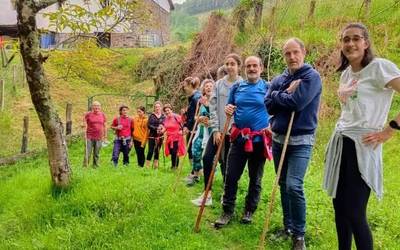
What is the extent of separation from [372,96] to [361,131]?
0.90ft

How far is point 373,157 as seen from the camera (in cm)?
341

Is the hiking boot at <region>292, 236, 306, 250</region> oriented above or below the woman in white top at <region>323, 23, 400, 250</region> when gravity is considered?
below

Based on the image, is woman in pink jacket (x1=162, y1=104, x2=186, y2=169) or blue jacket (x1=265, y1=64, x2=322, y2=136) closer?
blue jacket (x1=265, y1=64, x2=322, y2=136)

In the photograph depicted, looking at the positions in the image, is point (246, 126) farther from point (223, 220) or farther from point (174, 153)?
point (174, 153)

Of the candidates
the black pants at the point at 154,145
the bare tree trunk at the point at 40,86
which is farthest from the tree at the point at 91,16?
the black pants at the point at 154,145

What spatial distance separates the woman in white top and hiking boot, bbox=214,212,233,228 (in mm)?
1906

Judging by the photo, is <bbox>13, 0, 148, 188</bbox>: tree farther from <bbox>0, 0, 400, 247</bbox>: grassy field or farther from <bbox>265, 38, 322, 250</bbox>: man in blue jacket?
<bbox>265, 38, 322, 250</bbox>: man in blue jacket

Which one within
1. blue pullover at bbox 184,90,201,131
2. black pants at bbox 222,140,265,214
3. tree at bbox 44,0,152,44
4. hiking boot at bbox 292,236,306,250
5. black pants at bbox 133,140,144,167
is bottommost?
black pants at bbox 133,140,144,167

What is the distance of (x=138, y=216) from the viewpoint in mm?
5633

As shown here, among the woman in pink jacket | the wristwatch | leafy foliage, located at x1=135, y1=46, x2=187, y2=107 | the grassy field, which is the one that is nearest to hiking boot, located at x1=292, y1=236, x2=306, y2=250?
the grassy field

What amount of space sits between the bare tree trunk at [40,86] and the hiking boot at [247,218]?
9.64ft

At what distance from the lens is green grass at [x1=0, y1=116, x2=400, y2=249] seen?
5000mm

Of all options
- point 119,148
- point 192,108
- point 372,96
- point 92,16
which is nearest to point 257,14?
point 119,148

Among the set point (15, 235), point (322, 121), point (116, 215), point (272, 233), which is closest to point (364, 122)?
point (272, 233)
